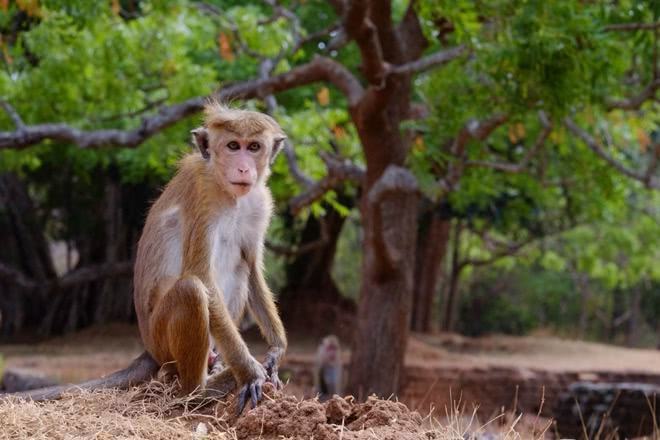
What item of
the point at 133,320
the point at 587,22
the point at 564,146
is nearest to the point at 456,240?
the point at 133,320

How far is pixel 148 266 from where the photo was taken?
5.84m

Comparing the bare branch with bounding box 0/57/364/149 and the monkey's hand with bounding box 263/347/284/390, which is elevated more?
the bare branch with bounding box 0/57/364/149

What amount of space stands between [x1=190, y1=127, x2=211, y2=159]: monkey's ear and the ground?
1426 mm

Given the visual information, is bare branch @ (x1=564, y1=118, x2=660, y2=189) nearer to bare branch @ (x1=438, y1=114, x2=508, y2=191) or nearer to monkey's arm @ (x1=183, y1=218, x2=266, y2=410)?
bare branch @ (x1=438, y1=114, x2=508, y2=191)

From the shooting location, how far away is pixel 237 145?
5.56m

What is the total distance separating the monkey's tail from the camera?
17.9ft

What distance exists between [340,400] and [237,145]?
1.61m

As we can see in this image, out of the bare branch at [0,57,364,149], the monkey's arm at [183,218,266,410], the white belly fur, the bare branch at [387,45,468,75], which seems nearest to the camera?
the monkey's arm at [183,218,266,410]

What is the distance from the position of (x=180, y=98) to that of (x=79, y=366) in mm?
4672

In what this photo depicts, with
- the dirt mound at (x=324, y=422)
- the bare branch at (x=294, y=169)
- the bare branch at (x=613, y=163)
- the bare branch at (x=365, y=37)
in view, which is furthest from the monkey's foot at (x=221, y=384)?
the bare branch at (x=613, y=163)

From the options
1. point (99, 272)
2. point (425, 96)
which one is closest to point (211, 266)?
point (425, 96)

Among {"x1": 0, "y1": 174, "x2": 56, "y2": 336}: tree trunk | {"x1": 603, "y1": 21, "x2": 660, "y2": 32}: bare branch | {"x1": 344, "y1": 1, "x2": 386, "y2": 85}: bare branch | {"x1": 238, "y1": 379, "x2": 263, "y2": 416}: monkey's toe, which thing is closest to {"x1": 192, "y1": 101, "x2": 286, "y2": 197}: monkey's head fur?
{"x1": 238, "y1": 379, "x2": 263, "y2": 416}: monkey's toe

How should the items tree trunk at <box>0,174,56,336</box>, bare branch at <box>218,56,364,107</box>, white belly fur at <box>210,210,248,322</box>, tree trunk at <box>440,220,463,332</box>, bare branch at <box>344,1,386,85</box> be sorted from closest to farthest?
white belly fur at <box>210,210,248,322</box>
bare branch at <box>344,1,386,85</box>
bare branch at <box>218,56,364,107</box>
tree trunk at <box>0,174,56,336</box>
tree trunk at <box>440,220,463,332</box>

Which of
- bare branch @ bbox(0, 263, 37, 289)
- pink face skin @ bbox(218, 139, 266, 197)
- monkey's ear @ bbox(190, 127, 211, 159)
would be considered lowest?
bare branch @ bbox(0, 263, 37, 289)
